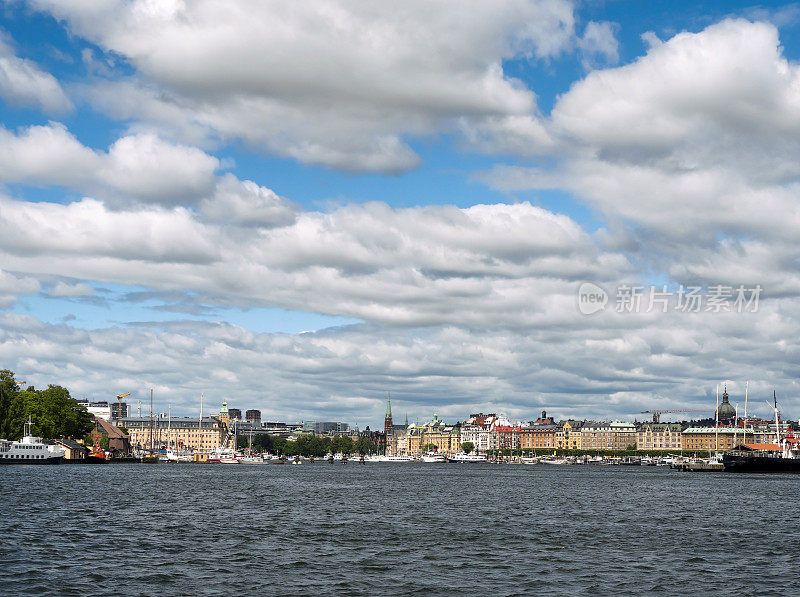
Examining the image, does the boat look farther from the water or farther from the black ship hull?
the black ship hull

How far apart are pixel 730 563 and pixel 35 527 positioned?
37.8m

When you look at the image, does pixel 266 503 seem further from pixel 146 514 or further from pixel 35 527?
pixel 35 527

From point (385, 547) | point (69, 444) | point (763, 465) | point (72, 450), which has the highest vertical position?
point (69, 444)

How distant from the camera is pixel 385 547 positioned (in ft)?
148

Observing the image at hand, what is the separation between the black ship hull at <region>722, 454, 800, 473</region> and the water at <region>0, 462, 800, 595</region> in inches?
4447

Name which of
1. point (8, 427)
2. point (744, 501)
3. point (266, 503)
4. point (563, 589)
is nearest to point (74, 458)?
point (8, 427)

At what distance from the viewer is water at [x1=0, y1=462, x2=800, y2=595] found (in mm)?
34344

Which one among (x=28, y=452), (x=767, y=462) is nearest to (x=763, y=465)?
(x=767, y=462)

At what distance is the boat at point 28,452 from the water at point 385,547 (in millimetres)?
71061

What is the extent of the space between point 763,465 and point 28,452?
466 feet

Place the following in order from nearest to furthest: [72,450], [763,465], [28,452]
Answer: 1. [28,452]
2. [72,450]
3. [763,465]

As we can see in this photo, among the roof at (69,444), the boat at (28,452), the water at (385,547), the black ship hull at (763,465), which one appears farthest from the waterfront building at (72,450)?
the black ship hull at (763,465)

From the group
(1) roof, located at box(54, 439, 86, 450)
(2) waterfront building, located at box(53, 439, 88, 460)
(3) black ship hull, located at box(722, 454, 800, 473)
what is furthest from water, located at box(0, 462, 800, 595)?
(3) black ship hull, located at box(722, 454, 800, 473)

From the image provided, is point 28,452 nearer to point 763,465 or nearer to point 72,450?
point 72,450
